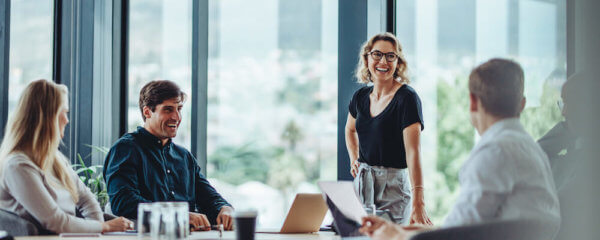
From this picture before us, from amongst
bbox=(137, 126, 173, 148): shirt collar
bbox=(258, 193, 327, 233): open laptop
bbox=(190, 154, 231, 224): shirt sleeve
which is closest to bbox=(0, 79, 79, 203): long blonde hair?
bbox=(137, 126, 173, 148): shirt collar

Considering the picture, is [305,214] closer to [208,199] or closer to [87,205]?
[208,199]

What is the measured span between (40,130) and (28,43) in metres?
1.82

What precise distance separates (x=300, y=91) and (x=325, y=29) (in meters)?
0.66

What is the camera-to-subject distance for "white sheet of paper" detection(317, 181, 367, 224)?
1.90 meters

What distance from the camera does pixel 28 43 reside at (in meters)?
3.91

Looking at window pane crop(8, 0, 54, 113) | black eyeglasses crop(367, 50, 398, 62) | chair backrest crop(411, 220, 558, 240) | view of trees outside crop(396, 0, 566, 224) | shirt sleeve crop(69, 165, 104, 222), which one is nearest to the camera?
chair backrest crop(411, 220, 558, 240)

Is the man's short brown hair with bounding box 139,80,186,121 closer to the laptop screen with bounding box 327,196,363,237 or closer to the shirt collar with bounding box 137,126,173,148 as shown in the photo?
the shirt collar with bounding box 137,126,173,148

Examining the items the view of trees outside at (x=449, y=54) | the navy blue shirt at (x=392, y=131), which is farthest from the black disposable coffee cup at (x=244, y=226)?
the view of trees outside at (x=449, y=54)

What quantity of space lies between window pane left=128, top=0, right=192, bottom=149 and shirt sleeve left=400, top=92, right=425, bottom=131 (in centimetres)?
216

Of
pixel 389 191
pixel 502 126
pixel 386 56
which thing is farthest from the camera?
pixel 386 56

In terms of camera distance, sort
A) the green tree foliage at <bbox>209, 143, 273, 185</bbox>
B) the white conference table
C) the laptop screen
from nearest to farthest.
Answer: the laptop screen → the white conference table → the green tree foliage at <bbox>209, 143, 273, 185</bbox>

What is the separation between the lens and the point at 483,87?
5.84 feet

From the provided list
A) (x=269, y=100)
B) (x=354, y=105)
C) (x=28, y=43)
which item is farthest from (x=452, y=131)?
(x=28, y=43)

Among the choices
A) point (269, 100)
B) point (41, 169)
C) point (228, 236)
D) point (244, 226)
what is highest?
point (269, 100)
